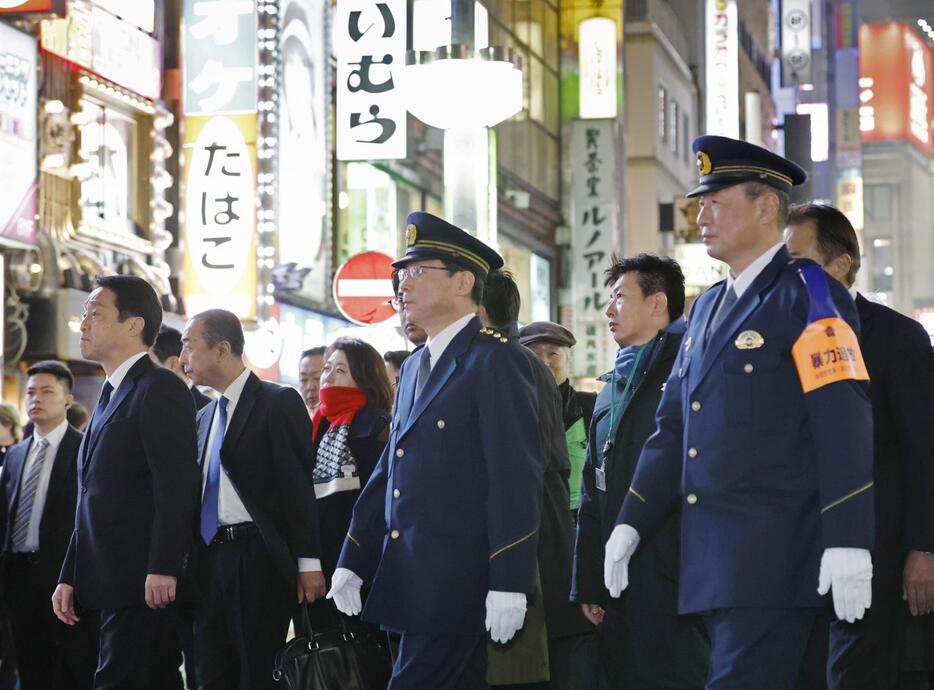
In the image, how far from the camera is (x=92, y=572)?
765 centimetres

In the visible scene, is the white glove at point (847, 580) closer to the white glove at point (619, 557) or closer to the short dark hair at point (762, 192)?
the white glove at point (619, 557)

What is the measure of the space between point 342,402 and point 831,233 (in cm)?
350

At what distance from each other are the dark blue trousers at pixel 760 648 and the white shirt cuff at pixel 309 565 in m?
3.37

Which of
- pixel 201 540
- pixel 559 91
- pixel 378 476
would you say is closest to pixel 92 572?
pixel 201 540

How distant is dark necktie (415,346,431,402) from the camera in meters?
6.32

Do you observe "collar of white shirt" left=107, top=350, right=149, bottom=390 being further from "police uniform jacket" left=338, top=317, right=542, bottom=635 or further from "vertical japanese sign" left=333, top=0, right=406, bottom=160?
"vertical japanese sign" left=333, top=0, right=406, bottom=160

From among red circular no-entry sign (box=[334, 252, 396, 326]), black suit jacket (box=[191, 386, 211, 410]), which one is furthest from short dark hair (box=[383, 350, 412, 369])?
red circular no-entry sign (box=[334, 252, 396, 326])

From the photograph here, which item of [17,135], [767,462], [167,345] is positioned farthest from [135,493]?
[17,135]

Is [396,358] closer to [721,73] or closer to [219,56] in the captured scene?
[219,56]

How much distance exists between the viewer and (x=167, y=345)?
10594mm

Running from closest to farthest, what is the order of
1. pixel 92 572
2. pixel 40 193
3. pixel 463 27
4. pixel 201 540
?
pixel 92 572
pixel 201 540
pixel 463 27
pixel 40 193

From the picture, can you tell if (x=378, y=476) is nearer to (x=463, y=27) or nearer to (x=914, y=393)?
(x=914, y=393)

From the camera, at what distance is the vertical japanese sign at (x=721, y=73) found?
41.8 meters

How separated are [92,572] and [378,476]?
1833 millimetres
